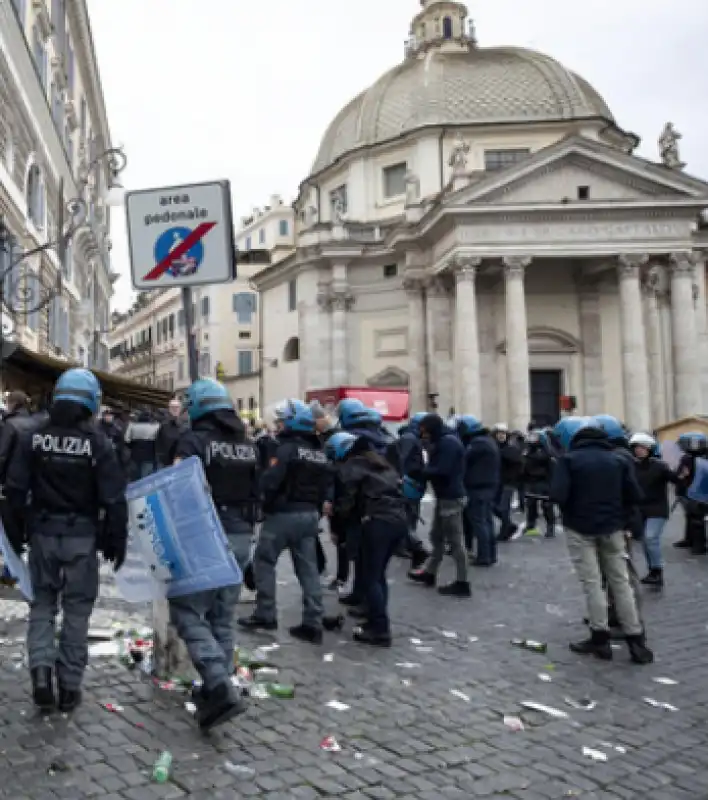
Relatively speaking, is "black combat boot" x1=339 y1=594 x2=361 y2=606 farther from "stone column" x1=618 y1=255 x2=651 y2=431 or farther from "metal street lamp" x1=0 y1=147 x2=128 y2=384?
"stone column" x1=618 y1=255 x2=651 y2=431

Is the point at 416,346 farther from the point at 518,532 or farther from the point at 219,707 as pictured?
the point at 219,707

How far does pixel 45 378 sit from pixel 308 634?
918cm

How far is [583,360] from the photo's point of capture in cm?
3378

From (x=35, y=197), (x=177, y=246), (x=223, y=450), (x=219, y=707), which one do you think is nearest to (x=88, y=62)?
(x=35, y=197)

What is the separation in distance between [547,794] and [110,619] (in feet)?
14.3

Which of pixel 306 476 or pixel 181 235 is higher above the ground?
pixel 181 235

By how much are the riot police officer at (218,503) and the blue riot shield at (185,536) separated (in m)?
0.18

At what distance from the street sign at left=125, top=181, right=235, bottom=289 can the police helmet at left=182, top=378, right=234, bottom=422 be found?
2.31 ft

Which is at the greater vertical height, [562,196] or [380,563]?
[562,196]

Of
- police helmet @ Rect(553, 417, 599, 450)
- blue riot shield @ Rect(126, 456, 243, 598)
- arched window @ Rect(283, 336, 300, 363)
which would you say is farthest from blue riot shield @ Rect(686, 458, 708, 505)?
arched window @ Rect(283, 336, 300, 363)

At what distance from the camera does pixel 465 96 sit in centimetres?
3769

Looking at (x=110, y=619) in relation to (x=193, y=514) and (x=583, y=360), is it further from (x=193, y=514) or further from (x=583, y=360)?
(x=583, y=360)

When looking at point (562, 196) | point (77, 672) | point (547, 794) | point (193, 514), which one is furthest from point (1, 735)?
point (562, 196)

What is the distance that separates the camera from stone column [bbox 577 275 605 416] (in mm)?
33594
